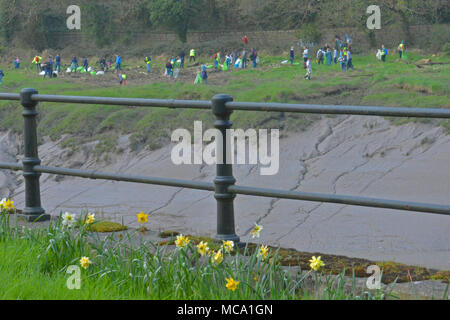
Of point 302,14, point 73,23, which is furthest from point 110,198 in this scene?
point 73,23

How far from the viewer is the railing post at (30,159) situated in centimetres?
505

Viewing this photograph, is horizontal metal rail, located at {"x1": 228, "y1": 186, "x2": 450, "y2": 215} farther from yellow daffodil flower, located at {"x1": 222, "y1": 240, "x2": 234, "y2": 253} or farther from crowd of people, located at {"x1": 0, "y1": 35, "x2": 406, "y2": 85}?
A: crowd of people, located at {"x1": 0, "y1": 35, "x2": 406, "y2": 85}

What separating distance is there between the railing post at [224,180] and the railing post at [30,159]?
4.09 feet

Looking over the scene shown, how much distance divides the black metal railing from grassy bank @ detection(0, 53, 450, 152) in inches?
721

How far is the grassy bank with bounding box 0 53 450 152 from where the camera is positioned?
25484 millimetres

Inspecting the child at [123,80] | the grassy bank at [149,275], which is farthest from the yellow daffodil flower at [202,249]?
the child at [123,80]

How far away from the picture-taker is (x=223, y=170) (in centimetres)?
437

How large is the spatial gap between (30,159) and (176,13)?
43.8 meters

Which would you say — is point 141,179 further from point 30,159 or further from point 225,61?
point 225,61

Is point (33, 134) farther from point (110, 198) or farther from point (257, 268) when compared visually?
point (110, 198)

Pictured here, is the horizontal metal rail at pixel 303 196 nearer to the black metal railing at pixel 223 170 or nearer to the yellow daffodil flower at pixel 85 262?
the black metal railing at pixel 223 170

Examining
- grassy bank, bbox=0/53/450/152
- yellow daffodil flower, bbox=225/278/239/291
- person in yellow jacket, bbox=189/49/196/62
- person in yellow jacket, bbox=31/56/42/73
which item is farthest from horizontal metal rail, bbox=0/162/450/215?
person in yellow jacket, bbox=31/56/42/73

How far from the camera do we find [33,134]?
5.09 meters
